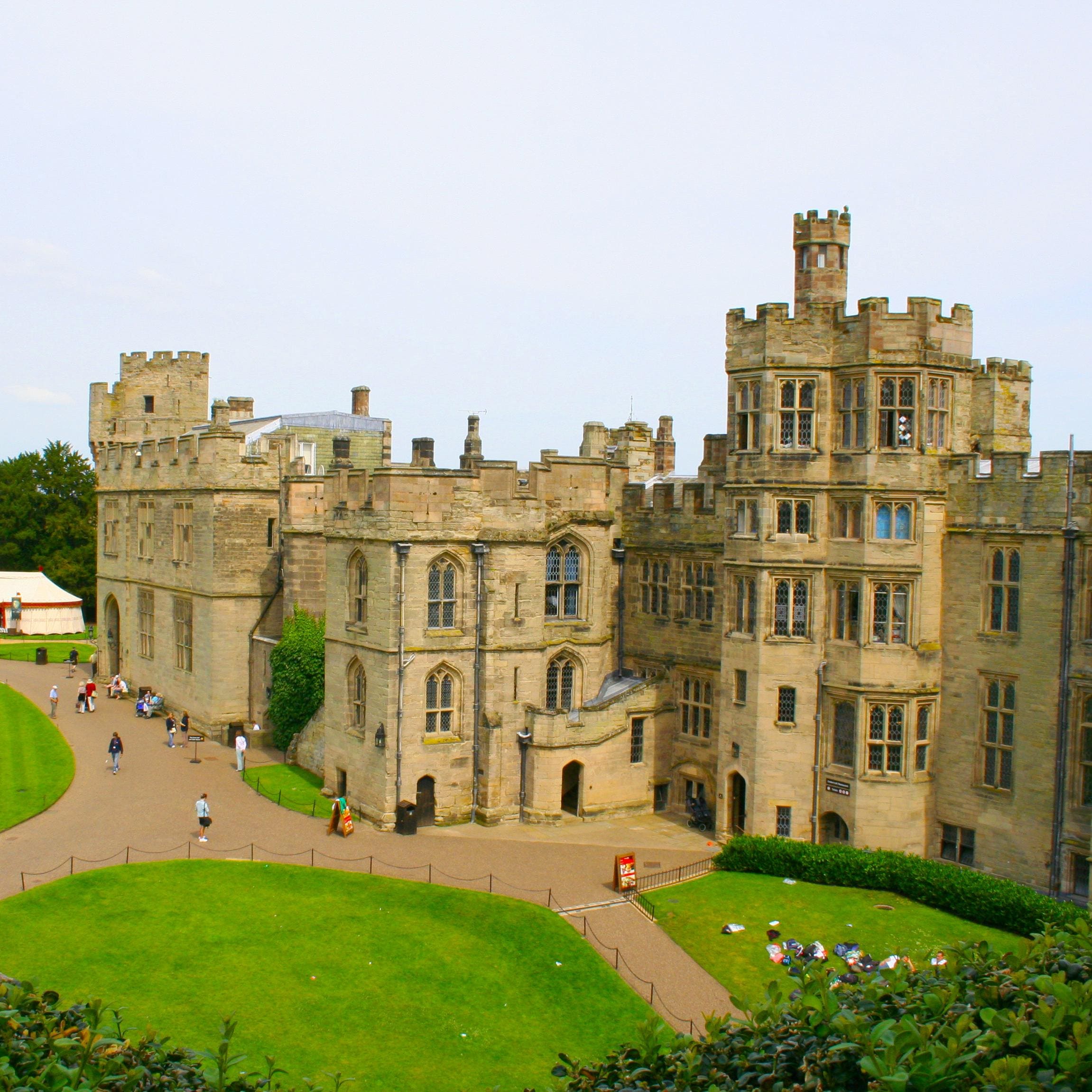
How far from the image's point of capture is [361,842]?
32781mm

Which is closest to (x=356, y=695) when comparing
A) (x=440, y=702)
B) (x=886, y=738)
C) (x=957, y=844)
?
(x=440, y=702)

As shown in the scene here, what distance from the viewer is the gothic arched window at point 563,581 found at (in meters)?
37.9

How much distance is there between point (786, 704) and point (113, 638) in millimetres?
38088

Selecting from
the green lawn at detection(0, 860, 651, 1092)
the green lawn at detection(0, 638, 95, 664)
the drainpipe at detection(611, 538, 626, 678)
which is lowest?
the green lawn at detection(0, 860, 651, 1092)

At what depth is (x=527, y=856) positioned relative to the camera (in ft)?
105

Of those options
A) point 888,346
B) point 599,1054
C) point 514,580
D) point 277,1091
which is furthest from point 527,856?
point 277,1091

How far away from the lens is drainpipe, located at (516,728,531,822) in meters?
35.6

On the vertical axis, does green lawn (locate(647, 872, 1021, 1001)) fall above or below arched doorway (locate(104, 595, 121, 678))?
below

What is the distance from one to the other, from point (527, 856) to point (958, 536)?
14.9m

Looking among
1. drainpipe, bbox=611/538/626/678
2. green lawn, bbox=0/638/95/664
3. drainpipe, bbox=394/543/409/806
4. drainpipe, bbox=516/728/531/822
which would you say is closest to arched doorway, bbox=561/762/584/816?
drainpipe, bbox=516/728/531/822

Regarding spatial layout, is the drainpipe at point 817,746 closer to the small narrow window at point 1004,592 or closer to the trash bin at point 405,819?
the small narrow window at point 1004,592

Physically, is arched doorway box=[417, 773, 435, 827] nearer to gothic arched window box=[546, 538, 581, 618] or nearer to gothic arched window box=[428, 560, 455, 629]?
gothic arched window box=[428, 560, 455, 629]

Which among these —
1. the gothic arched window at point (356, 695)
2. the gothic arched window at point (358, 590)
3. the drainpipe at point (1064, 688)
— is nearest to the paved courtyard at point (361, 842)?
the gothic arched window at point (356, 695)

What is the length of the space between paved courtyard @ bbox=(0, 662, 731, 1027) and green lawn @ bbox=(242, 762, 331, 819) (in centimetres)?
47
